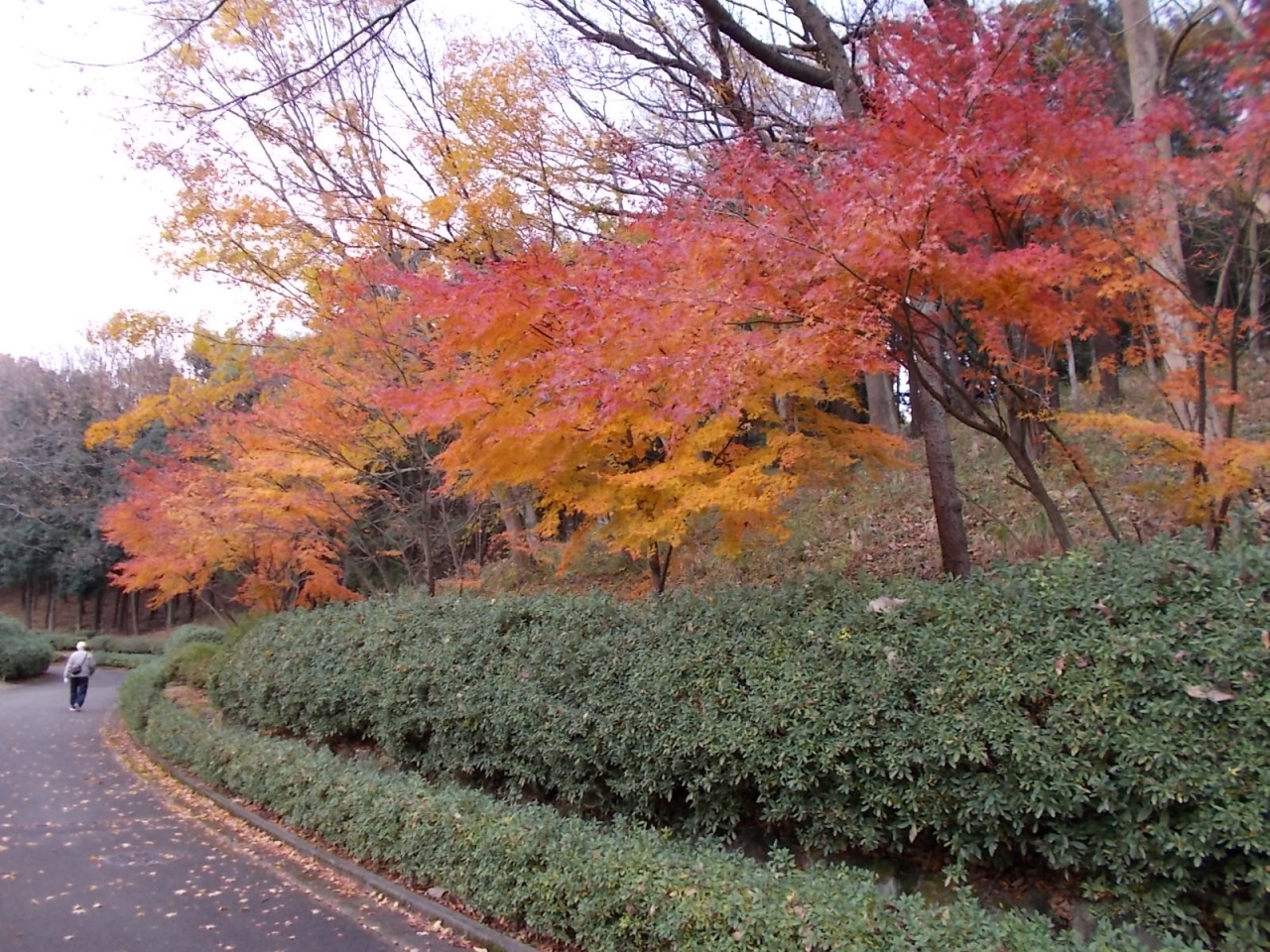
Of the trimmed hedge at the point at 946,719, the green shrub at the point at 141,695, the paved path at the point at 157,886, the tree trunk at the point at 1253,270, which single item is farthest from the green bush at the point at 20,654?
the tree trunk at the point at 1253,270

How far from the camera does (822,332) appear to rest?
519 centimetres

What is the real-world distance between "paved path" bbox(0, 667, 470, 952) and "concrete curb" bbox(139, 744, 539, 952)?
102 mm

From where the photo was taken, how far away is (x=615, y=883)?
4.56m

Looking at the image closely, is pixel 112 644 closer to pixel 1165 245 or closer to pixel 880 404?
pixel 880 404

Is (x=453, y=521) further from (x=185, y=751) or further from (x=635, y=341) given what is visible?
(x=635, y=341)

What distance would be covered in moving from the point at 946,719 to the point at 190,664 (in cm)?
1371

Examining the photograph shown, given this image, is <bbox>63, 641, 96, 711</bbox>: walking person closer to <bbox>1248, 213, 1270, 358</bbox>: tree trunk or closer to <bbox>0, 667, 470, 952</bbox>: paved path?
<bbox>0, 667, 470, 952</bbox>: paved path

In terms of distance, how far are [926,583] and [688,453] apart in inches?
91.3

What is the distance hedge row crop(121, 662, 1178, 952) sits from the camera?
362cm

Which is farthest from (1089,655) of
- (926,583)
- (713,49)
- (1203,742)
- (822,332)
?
(713,49)

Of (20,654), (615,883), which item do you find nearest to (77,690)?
(20,654)

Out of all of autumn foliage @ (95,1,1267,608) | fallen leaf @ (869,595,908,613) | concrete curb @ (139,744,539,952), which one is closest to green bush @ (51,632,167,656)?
concrete curb @ (139,744,539,952)

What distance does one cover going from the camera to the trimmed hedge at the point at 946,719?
11.4 ft

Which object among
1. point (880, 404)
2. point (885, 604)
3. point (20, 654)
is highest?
point (880, 404)
